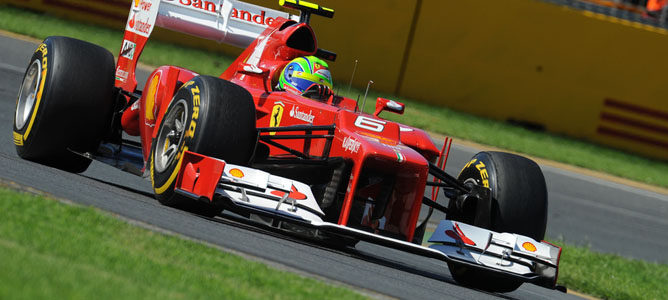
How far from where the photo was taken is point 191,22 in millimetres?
9516

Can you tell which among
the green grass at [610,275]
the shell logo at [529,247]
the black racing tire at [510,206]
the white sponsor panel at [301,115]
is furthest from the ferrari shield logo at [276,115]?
the green grass at [610,275]

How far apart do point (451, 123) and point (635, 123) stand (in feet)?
11.3

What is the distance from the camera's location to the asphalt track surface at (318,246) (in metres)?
6.22

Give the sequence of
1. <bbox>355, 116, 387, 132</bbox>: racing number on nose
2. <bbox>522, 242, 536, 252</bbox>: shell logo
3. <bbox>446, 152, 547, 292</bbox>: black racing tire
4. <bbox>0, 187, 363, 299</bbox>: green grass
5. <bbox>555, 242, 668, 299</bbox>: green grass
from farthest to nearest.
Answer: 1. <bbox>555, 242, 668, 299</bbox>: green grass
2. <bbox>446, 152, 547, 292</bbox>: black racing tire
3. <bbox>355, 116, 387, 132</bbox>: racing number on nose
4. <bbox>522, 242, 536, 252</bbox>: shell logo
5. <bbox>0, 187, 363, 299</bbox>: green grass

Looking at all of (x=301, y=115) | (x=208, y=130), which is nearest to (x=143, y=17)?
(x=301, y=115)

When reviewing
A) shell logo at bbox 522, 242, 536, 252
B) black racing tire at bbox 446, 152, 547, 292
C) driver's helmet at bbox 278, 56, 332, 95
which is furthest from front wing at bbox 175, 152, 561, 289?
driver's helmet at bbox 278, 56, 332, 95

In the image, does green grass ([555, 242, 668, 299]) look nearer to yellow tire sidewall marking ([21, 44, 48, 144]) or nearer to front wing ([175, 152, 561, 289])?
front wing ([175, 152, 561, 289])

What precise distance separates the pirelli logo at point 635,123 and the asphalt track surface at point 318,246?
15.0ft

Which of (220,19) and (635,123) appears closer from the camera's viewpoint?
(220,19)

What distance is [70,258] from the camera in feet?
15.5

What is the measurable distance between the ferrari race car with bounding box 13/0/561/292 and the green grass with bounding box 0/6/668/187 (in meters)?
8.32

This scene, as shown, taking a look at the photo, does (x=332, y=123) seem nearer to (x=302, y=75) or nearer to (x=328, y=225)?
(x=302, y=75)

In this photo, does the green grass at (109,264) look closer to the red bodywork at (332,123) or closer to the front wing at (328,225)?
the front wing at (328,225)

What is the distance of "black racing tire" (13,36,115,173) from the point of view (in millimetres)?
8297
